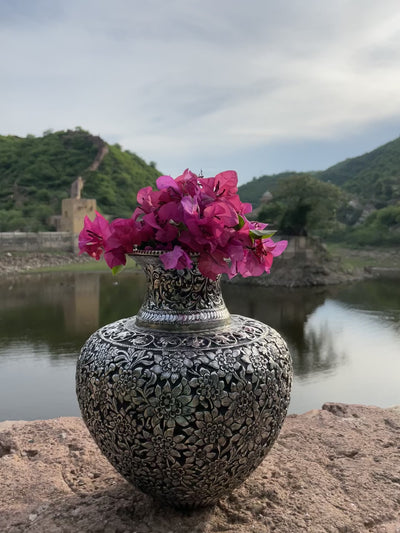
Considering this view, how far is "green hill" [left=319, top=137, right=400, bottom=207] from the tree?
14217mm

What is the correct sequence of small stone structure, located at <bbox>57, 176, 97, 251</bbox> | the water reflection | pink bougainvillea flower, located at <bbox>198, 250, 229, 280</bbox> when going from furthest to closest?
small stone structure, located at <bbox>57, 176, 97, 251</bbox> < the water reflection < pink bougainvillea flower, located at <bbox>198, 250, 229, 280</bbox>

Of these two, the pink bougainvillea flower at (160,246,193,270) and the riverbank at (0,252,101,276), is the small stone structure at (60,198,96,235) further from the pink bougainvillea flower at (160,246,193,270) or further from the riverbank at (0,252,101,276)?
the pink bougainvillea flower at (160,246,193,270)

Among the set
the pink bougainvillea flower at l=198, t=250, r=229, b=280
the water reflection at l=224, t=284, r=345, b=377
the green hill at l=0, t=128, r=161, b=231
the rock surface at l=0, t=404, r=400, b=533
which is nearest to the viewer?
the pink bougainvillea flower at l=198, t=250, r=229, b=280

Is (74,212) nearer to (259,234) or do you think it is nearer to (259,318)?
(259,318)

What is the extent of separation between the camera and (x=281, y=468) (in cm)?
313

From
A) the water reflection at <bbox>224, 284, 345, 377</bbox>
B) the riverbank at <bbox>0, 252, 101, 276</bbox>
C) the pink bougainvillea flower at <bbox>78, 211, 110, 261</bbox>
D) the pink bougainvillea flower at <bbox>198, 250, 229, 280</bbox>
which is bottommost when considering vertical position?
the water reflection at <bbox>224, 284, 345, 377</bbox>

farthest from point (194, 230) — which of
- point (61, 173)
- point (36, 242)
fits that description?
point (61, 173)

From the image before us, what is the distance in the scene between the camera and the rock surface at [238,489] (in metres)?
2.53

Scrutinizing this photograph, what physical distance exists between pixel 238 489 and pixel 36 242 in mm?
24125

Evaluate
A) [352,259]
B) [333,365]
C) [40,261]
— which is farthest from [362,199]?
[333,365]

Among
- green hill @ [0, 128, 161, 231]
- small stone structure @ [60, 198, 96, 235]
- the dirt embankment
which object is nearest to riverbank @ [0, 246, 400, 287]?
the dirt embankment

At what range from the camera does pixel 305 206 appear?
69.4 ft

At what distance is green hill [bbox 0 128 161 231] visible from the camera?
38188 mm

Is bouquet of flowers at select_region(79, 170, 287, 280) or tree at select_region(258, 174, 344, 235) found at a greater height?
tree at select_region(258, 174, 344, 235)
